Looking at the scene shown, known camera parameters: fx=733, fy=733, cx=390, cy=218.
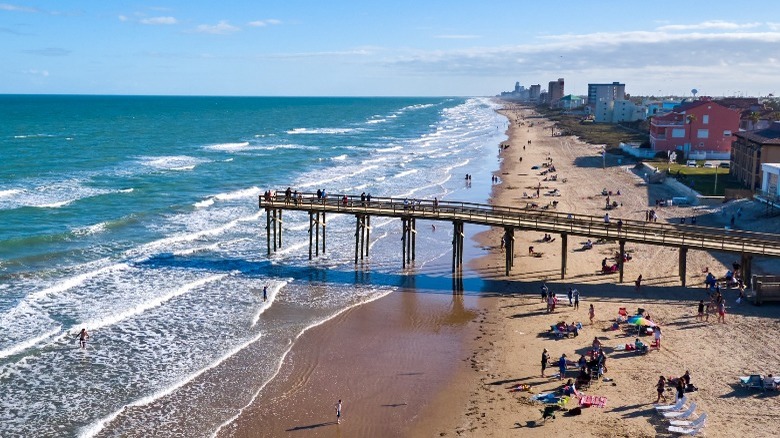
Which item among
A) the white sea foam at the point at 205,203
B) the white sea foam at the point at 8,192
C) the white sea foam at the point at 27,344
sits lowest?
the white sea foam at the point at 27,344

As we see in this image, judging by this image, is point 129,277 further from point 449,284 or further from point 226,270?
point 449,284

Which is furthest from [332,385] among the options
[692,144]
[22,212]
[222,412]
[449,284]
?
[692,144]

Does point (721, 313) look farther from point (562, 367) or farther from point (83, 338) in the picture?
point (83, 338)

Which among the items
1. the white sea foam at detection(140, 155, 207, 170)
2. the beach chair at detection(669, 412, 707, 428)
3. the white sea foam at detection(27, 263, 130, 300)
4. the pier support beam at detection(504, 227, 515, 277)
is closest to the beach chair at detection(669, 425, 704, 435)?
→ the beach chair at detection(669, 412, 707, 428)

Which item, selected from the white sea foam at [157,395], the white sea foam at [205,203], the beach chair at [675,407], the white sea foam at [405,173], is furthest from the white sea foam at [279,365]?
the white sea foam at [405,173]

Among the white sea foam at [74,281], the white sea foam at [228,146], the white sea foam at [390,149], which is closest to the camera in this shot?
the white sea foam at [74,281]

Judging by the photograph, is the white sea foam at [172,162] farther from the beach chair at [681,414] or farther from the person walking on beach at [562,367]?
the beach chair at [681,414]

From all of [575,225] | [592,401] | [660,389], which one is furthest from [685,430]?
[575,225]
